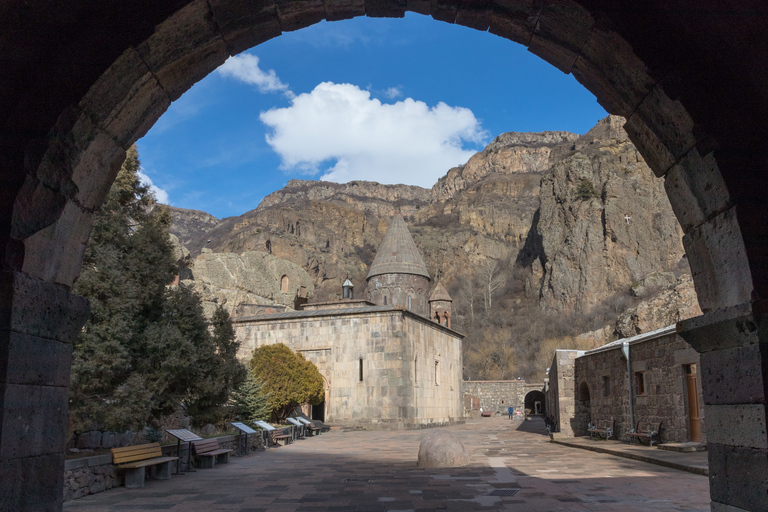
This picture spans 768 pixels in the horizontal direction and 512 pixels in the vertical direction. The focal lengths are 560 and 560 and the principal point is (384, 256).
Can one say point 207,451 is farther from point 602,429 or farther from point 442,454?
point 602,429

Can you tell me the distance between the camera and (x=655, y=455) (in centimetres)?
1033

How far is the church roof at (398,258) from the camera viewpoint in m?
31.2

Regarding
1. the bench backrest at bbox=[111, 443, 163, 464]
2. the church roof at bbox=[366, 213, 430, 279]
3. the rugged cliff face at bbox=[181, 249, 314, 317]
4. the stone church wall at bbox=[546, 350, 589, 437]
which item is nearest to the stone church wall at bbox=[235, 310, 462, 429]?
the rugged cliff face at bbox=[181, 249, 314, 317]

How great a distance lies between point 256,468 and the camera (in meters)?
10.4

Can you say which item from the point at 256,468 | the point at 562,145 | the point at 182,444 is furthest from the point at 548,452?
the point at 562,145

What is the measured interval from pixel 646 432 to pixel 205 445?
9.45 metres

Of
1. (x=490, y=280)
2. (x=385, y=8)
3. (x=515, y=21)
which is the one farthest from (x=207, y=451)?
(x=490, y=280)

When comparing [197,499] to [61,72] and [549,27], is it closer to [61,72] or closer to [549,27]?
[61,72]

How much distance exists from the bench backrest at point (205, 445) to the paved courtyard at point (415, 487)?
1.45 feet

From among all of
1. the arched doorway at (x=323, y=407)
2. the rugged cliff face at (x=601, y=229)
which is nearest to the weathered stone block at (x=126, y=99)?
the arched doorway at (x=323, y=407)

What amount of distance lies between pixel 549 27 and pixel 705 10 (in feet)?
3.41

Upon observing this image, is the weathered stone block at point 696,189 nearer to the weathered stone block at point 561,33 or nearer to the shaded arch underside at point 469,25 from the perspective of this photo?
the shaded arch underside at point 469,25

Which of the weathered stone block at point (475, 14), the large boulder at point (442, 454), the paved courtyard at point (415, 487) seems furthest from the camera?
the large boulder at point (442, 454)

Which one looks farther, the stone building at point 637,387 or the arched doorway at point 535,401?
the arched doorway at point 535,401
